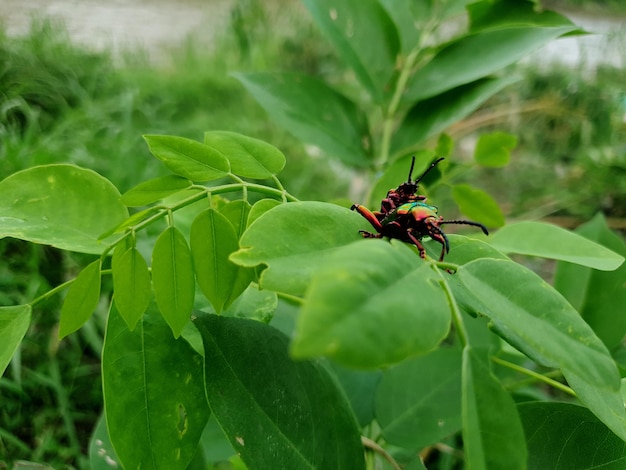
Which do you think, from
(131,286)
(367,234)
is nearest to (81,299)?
(131,286)

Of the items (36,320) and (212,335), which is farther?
(36,320)

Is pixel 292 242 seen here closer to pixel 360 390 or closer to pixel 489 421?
pixel 489 421

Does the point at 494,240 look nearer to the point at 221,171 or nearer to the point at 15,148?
the point at 221,171

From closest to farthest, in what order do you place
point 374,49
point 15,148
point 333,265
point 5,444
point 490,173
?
point 333,265
point 374,49
point 5,444
point 15,148
point 490,173

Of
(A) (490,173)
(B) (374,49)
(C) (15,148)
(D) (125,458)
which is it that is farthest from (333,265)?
(A) (490,173)

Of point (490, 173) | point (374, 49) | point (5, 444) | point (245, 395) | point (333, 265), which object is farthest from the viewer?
point (490, 173)
